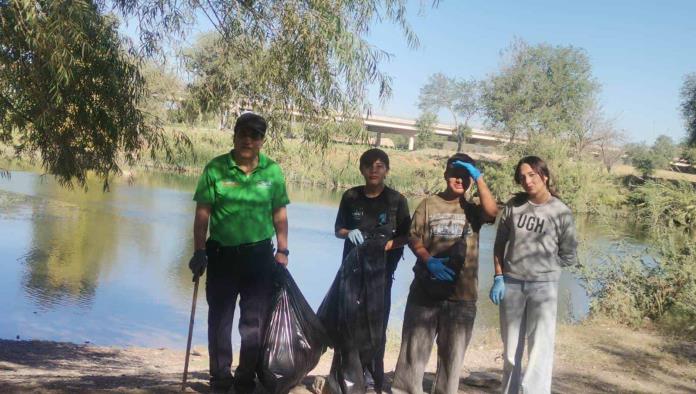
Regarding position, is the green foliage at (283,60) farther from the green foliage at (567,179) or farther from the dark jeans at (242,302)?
the green foliage at (567,179)

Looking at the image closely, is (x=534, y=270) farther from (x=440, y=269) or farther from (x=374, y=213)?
(x=374, y=213)

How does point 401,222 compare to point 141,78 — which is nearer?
point 401,222

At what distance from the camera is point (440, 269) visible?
3.63 metres

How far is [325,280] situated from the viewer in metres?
12.6

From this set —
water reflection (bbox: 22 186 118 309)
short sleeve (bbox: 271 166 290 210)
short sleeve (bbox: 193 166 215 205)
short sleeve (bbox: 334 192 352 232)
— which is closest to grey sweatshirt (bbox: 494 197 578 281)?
short sleeve (bbox: 334 192 352 232)

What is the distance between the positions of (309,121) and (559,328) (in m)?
3.63

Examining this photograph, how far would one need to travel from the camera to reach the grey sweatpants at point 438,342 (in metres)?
3.70

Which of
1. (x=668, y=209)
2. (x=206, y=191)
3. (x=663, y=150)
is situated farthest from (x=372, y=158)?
(x=663, y=150)

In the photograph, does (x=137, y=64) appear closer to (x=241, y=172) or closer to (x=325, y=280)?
(x=241, y=172)

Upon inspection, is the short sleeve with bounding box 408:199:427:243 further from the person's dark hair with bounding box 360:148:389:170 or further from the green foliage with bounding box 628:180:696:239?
the green foliage with bounding box 628:180:696:239

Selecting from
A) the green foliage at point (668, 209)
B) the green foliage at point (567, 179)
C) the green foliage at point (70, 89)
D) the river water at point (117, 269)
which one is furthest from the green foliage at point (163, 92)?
the green foliage at point (567, 179)

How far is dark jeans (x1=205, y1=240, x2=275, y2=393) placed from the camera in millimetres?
3562

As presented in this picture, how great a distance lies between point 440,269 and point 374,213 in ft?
1.74

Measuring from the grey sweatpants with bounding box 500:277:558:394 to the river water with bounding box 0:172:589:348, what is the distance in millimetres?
5334
